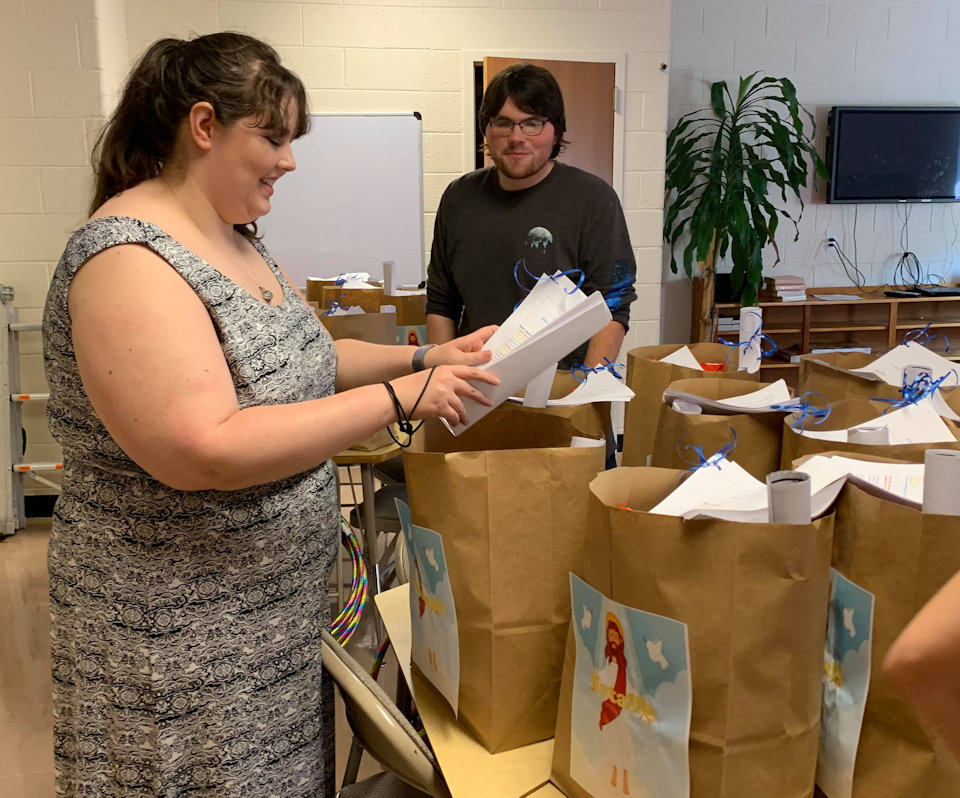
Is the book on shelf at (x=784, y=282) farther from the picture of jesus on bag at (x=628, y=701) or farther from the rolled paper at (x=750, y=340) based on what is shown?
the picture of jesus on bag at (x=628, y=701)

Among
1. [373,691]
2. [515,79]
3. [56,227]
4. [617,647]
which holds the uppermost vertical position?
[515,79]

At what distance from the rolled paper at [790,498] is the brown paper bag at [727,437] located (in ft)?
1.14

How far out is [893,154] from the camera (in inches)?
211

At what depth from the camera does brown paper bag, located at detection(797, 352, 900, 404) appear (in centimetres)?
122

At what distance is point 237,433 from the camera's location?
953 millimetres

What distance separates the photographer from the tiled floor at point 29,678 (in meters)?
2.17

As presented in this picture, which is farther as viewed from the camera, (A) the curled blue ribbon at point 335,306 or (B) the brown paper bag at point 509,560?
(A) the curled blue ribbon at point 335,306

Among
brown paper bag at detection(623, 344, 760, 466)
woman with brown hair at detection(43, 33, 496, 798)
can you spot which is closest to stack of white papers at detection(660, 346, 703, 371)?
brown paper bag at detection(623, 344, 760, 466)

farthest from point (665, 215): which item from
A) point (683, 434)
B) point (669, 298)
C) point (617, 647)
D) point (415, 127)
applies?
point (617, 647)

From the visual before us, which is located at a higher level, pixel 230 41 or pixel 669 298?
pixel 230 41

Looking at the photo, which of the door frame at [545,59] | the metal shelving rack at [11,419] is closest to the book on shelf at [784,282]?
the door frame at [545,59]

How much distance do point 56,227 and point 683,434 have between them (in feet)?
11.5

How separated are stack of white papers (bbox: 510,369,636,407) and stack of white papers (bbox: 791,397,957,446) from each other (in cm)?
28

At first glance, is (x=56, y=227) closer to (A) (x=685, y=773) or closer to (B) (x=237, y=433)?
(B) (x=237, y=433)
